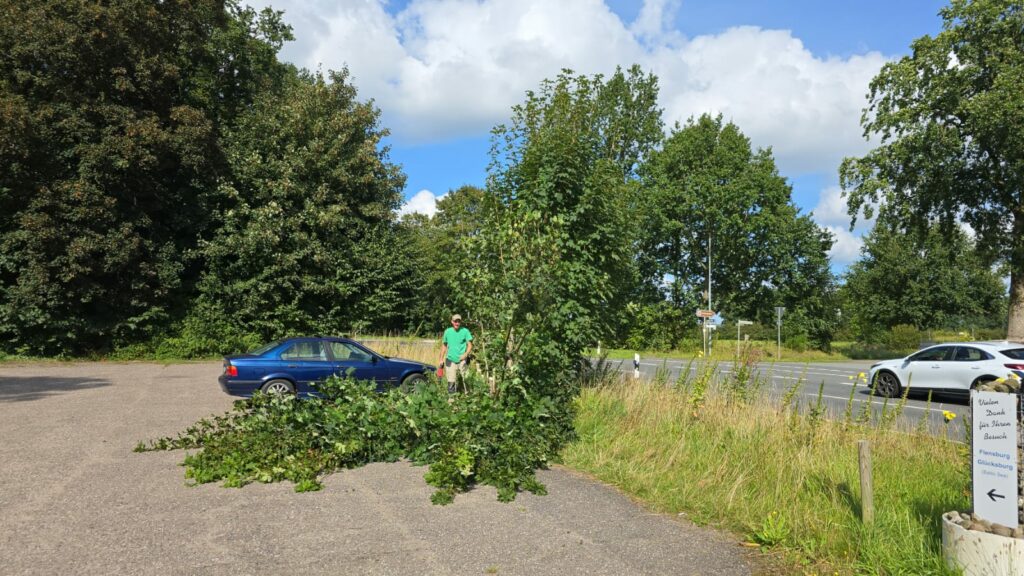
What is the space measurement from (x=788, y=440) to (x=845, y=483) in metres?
1.15

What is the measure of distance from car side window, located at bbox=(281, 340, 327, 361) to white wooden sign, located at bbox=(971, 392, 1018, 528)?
11.3 metres

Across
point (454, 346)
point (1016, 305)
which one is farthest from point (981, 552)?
point (1016, 305)

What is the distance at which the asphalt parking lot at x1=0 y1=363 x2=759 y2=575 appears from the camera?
14.9ft

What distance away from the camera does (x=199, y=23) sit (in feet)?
88.3

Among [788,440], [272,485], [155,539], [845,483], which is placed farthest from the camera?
[788,440]

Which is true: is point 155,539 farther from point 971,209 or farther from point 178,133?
point 971,209

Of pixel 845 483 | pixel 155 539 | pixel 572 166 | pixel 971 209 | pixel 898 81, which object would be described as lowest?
pixel 155 539

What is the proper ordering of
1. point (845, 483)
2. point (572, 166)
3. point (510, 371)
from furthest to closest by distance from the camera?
point (572, 166) → point (510, 371) → point (845, 483)

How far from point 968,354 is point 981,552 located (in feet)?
42.9

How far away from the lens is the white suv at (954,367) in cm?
1388

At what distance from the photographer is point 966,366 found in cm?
1428

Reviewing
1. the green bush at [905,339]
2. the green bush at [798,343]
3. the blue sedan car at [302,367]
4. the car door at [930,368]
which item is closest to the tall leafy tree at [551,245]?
the blue sedan car at [302,367]

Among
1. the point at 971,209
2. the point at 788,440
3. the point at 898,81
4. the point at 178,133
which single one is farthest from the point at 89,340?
the point at 971,209

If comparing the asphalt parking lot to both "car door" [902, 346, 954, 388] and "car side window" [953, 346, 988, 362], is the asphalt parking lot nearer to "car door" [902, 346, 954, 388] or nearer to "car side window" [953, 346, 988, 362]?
"car door" [902, 346, 954, 388]
